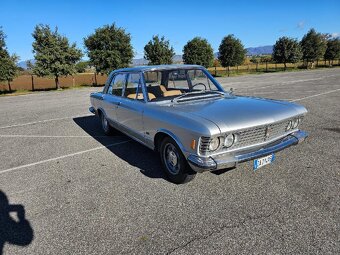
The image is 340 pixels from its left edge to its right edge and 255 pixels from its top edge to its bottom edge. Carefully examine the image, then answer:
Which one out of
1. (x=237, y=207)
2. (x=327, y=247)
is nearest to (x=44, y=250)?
(x=237, y=207)

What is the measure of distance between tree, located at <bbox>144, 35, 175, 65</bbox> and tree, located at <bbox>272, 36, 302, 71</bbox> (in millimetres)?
20878

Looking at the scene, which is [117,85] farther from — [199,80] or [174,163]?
[174,163]

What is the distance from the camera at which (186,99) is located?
4.45 m

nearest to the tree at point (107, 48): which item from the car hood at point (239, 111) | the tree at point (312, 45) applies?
the car hood at point (239, 111)

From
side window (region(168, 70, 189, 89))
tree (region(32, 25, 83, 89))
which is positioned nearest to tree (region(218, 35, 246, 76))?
tree (region(32, 25, 83, 89))

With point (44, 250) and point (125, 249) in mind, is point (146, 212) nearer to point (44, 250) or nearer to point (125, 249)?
A: point (125, 249)

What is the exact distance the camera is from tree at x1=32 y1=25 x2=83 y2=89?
24328 millimetres

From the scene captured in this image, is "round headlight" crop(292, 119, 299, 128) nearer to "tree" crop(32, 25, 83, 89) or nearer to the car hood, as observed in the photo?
the car hood

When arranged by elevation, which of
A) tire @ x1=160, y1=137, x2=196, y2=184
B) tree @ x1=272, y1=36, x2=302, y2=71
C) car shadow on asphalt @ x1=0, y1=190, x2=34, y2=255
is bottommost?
car shadow on asphalt @ x1=0, y1=190, x2=34, y2=255

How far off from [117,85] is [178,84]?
1.44 meters

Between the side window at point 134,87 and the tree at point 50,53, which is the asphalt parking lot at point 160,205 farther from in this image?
the tree at point 50,53

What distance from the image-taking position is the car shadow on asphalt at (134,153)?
4566 millimetres

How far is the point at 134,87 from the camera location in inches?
197

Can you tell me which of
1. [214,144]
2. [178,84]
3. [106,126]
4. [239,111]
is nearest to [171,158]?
[214,144]
